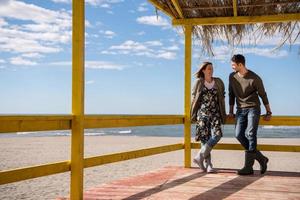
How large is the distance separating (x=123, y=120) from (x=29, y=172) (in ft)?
4.29

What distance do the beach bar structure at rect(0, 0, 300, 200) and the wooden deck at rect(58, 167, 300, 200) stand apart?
298mm

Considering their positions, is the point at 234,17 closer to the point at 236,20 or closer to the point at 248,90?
the point at 236,20

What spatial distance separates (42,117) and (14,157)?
41.1ft

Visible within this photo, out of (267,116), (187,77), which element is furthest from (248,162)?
(187,77)

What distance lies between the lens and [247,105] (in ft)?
17.6

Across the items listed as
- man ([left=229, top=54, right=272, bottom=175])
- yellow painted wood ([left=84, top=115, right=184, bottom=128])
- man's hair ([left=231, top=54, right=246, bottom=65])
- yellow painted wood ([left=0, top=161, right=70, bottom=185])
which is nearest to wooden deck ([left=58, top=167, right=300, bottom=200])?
man ([left=229, top=54, right=272, bottom=175])

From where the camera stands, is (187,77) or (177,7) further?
(187,77)

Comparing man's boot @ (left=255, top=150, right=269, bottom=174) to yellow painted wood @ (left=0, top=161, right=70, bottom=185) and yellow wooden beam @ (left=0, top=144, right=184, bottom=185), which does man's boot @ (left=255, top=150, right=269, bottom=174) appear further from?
yellow painted wood @ (left=0, top=161, right=70, bottom=185)

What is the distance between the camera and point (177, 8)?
5.77 meters

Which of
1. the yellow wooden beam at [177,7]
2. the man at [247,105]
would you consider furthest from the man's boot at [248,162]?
the yellow wooden beam at [177,7]

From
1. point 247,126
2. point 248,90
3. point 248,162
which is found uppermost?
point 248,90

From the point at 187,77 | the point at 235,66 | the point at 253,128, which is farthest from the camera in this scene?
the point at 187,77

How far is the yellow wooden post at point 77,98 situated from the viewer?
3.65 meters

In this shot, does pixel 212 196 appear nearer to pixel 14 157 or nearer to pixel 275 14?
pixel 275 14
